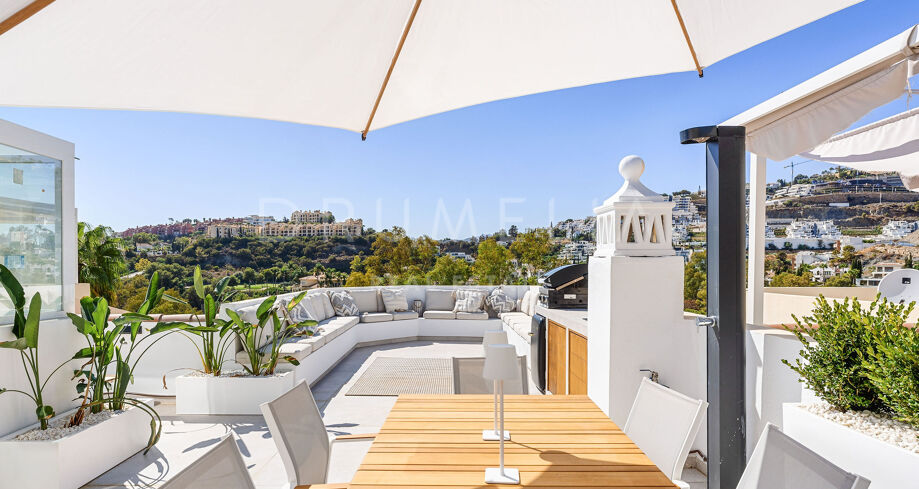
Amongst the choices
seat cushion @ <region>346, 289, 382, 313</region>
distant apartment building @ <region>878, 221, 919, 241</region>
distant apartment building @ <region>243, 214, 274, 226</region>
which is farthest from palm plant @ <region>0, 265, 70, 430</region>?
distant apartment building @ <region>878, 221, 919, 241</region>

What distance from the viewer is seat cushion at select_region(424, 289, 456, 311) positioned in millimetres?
8312

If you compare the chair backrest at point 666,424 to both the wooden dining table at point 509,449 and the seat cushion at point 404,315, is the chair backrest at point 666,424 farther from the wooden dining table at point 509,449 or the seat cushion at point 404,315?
the seat cushion at point 404,315

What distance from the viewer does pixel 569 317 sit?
358 centimetres

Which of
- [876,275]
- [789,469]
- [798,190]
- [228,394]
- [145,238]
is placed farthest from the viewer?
[145,238]

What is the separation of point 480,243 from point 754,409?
8325 mm

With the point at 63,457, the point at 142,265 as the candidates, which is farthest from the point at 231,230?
the point at 63,457

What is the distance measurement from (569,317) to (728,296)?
1.47m

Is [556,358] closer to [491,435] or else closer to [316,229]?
[491,435]

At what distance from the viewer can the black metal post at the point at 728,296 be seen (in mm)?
2186

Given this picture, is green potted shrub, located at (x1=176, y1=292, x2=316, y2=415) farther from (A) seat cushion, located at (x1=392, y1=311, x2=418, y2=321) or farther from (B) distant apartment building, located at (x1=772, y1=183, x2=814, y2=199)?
(B) distant apartment building, located at (x1=772, y1=183, x2=814, y2=199)

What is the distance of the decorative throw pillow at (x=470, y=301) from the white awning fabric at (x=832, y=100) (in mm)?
6154

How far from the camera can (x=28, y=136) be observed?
295 centimetres

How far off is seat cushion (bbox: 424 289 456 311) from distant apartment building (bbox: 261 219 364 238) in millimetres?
3911

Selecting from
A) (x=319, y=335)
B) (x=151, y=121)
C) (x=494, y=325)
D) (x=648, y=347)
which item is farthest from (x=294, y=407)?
(x=151, y=121)
